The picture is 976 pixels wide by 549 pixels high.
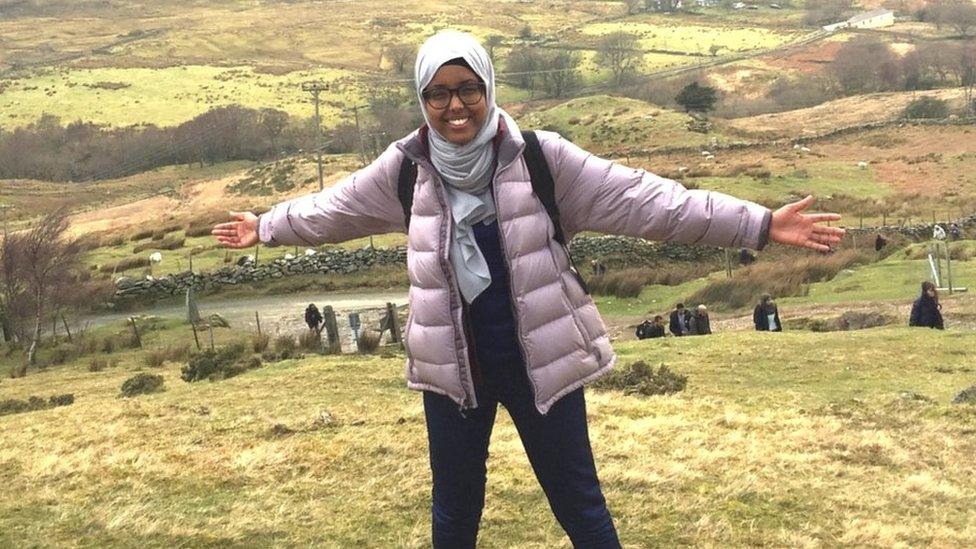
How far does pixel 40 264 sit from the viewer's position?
21531 mm

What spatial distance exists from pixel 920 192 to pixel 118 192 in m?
53.7

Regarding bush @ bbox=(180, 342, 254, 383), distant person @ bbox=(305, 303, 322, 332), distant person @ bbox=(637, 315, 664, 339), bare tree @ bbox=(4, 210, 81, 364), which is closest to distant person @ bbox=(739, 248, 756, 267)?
distant person @ bbox=(637, 315, 664, 339)

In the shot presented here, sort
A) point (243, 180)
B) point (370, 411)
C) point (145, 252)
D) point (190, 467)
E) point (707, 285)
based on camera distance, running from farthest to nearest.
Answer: point (243, 180) → point (145, 252) → point (707, 285) → point (370, 411) → point (190, 467)

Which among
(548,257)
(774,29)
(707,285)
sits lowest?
(707,285)

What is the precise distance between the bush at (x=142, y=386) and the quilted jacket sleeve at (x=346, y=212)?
7504mm

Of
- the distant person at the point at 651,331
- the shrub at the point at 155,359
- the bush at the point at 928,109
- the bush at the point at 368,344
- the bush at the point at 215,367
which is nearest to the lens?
the bush at the point at 215,367

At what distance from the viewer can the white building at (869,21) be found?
126m

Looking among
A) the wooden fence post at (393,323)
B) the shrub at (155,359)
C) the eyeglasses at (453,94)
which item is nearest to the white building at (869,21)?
the wooden fence post at (393,323)

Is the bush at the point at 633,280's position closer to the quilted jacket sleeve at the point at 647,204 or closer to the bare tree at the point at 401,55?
the quilted jacket sleeve at the point at 647,204

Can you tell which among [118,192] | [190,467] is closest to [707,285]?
[190,467]

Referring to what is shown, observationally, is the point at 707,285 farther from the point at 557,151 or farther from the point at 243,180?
the point at 243,180

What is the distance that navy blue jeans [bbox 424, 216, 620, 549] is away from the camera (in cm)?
294

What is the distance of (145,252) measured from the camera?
111 feet

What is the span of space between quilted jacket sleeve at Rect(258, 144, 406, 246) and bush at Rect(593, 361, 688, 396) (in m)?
5.92
